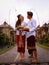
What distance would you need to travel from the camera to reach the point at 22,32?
190 inches

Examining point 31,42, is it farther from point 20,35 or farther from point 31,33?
point 20,35

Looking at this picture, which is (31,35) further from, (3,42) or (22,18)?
(3,42)

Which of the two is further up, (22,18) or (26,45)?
(22,18)

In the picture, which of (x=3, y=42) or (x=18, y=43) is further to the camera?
(x=3, y=42)

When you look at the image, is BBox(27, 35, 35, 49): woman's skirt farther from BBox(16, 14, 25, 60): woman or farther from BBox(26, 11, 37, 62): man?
BBox(16, 14, 25, 60): woman

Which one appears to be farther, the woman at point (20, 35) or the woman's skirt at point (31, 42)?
the woman's skirt at point (31, 42)

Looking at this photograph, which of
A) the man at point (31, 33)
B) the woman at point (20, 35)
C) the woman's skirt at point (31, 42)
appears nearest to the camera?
the woman at point (20, 35)

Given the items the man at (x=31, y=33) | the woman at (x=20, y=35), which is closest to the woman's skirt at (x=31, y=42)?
the man at (x=31, y=33)

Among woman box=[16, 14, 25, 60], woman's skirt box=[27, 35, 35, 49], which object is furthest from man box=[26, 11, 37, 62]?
woman box=[16, 14, 25, 60]

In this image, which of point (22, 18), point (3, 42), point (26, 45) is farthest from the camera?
point (3, 42)

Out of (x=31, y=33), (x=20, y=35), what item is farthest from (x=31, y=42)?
(x=20, y=35)

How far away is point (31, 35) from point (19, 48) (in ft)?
0.90

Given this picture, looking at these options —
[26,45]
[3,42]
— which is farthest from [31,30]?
[3,42]

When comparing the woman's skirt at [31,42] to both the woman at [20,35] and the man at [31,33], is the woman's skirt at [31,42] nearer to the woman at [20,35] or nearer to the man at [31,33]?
the man at [31,33]
